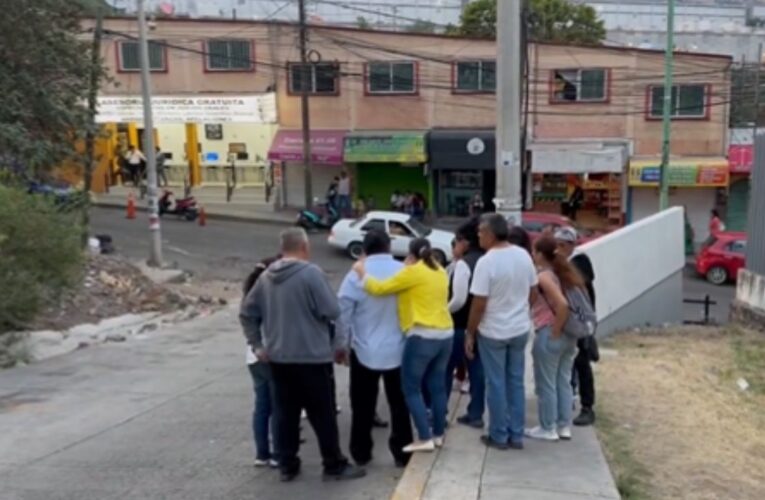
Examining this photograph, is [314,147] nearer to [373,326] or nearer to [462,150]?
[462,150]

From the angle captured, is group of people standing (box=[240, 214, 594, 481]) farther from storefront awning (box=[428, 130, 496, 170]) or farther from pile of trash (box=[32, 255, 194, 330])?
storefront awning (box=[428, 130, 496, 170])

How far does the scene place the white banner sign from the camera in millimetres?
31164

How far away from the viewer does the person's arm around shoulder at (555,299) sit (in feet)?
19.2

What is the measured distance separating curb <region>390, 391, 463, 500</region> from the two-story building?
24355 millimetres

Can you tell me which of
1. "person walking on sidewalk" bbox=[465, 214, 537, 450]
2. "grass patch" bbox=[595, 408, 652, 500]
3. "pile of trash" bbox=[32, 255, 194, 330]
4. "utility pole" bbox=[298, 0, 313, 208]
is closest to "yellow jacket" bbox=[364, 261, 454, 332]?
"person walking on sidewalk" bbox=[465, 214, 537, 450]

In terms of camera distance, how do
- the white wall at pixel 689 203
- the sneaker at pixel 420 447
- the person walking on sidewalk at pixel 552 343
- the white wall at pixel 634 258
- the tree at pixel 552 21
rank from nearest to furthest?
the sneaker at pixel 420 447
the person walking on sidewalk at pixel 552 343
the white wall at pixel 634 258
the white wall at pixel 689 203
the tree at pixel 552 21

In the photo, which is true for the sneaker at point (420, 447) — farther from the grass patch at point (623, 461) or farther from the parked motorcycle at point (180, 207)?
the parked motorcycle at point (180, 207)

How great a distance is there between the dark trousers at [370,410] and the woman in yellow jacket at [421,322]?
0.09 meters

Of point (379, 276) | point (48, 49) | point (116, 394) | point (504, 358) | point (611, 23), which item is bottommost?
point (116, 394)

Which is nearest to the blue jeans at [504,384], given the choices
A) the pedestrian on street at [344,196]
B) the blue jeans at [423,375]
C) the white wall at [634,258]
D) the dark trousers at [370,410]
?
the blue jeans at [423,375]

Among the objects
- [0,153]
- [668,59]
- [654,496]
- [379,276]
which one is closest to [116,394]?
[379,276]

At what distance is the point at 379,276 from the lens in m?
5.51

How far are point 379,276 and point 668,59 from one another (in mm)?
20944

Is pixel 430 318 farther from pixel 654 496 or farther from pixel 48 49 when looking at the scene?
pixel 48 49
